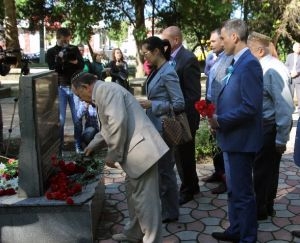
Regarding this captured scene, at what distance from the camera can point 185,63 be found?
171 inches

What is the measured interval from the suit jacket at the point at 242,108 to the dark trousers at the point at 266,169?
0.65 m

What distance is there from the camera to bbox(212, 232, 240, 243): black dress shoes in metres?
3.74

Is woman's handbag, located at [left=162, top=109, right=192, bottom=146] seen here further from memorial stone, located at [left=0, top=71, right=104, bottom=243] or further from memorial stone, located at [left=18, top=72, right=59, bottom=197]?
memorial stone, located at [left=18, top=72, right=59, bottom=197]

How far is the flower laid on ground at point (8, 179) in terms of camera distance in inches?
150

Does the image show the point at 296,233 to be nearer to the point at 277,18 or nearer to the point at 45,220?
the point at 45,220

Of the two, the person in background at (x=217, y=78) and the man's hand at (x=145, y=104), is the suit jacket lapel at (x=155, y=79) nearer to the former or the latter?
the man's hand at (x=145, y=104)

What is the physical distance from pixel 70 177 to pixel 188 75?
5.04ft

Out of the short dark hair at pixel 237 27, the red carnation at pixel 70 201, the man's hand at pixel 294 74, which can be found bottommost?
the red carnation at pixel 70 201

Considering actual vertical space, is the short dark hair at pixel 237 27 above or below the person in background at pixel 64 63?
above

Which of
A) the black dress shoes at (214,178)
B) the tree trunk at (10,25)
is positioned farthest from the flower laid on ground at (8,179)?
the tree trunk at (10,25)

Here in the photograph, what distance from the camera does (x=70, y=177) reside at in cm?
415

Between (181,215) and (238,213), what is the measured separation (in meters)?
1.08

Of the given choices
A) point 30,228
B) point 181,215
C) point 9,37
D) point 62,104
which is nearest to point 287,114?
point 181,215

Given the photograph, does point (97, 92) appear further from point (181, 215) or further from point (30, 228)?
point (181, 215)
